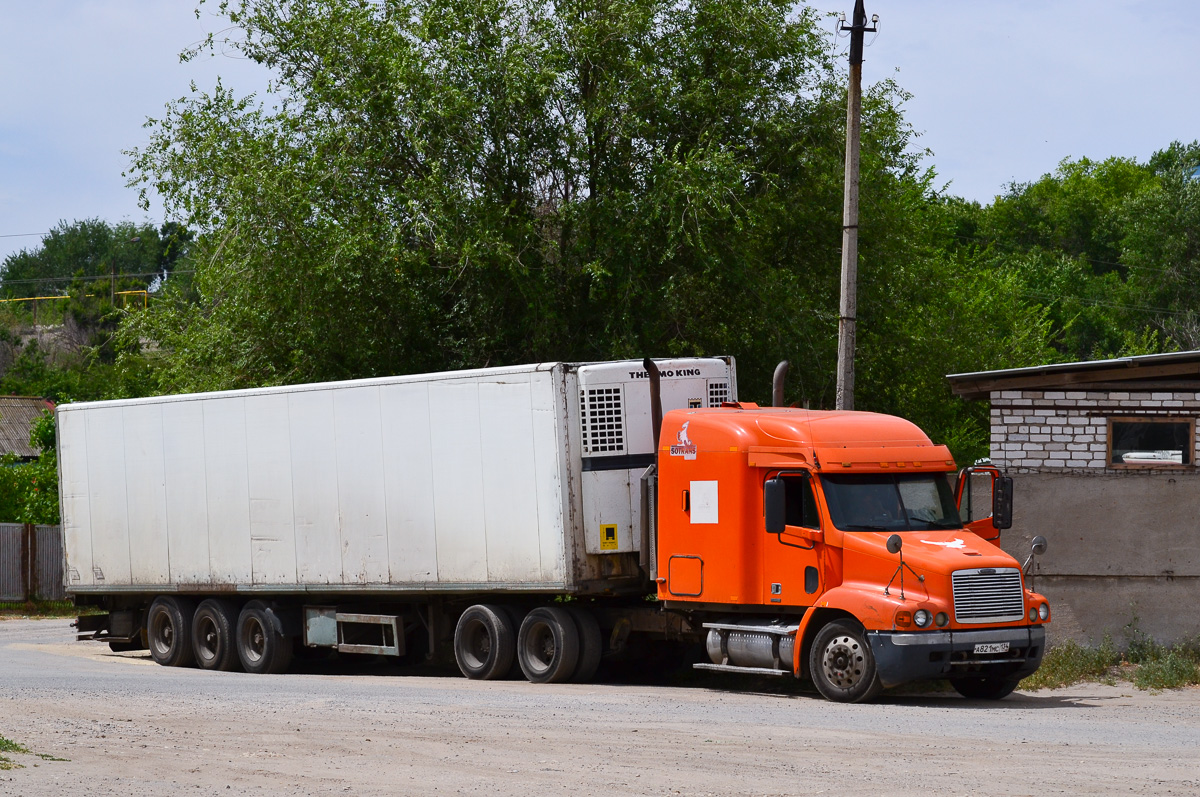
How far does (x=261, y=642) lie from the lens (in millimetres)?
19344

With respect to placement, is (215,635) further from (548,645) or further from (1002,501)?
(1002,501)

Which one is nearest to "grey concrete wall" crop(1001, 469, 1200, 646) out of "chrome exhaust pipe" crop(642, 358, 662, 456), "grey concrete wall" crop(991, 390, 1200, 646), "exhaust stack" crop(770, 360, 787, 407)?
"grey concrete wall" crop(991, 390, 1200, 646)

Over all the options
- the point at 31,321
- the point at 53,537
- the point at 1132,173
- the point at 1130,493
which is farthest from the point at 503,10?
the point at 31,321

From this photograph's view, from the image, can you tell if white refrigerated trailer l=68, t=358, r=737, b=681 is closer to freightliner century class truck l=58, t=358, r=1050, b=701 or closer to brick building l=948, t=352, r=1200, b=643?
freightliner century class truck l=58, t=358, r=1050, b=701

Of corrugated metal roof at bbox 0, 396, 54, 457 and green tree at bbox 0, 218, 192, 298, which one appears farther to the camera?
green tree at bbox 0, 218, 192, 298

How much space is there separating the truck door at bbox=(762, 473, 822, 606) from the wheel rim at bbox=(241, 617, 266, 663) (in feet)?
26.2

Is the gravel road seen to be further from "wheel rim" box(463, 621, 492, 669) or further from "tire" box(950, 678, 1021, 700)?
"wheel rim" box(463, 621, 492, 669)

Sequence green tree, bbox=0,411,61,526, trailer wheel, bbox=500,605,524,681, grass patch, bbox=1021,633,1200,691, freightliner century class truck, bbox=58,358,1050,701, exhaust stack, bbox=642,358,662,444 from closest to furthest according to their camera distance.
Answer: freightliner century class truck, bbox=58,358,1050,701 < grass patch, bbox=1021,633,1200,691 < exhaust stack, bbox=642,358,662,444 < trailer wheel, bbox=500,605,524,681 < green tree, bbox=0,411,61,526

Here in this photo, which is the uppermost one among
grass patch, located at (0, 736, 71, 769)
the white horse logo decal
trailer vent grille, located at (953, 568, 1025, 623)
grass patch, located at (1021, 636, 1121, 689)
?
the white horse logo decal

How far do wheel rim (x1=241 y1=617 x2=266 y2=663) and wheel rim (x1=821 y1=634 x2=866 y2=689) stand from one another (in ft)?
28.5

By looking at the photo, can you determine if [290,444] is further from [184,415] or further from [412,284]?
[412,284]

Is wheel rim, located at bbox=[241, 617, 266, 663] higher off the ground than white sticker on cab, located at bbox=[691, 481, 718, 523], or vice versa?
white sticker on cab, located at bbox=[691, 481, 718, 523]

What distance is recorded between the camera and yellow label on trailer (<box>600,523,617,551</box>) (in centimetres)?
1568

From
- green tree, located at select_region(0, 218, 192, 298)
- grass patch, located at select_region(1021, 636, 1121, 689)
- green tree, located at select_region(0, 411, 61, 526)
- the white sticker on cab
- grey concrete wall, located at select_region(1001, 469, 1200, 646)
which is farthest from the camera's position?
green tree, located at select_region(0, 218, 192, 298)
